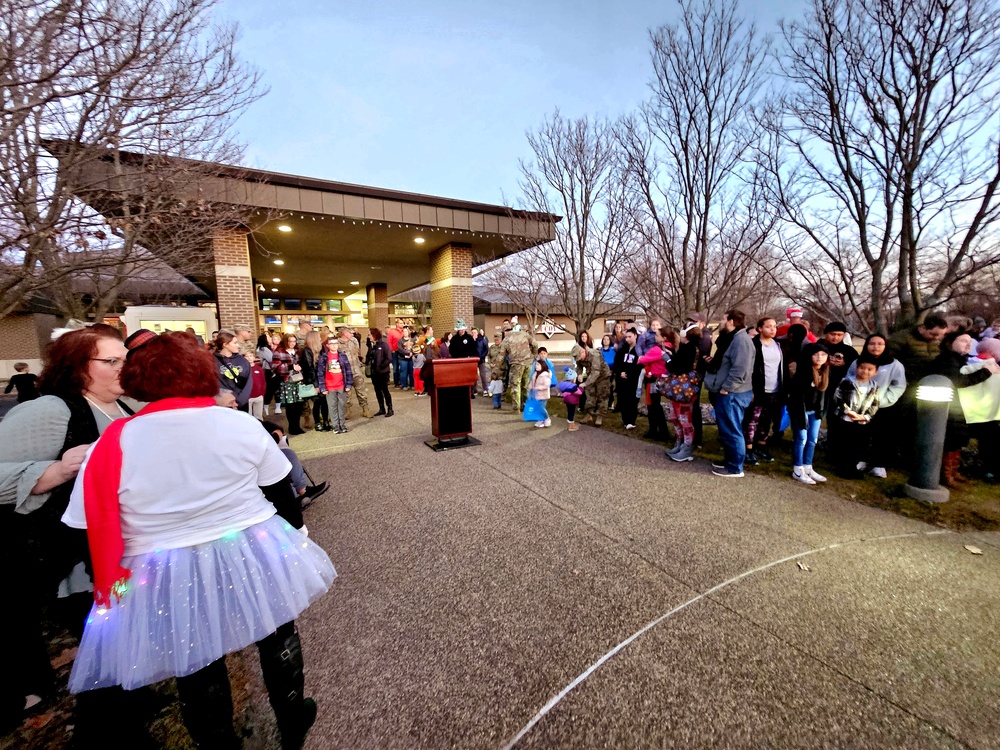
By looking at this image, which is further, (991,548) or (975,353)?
(975,353)

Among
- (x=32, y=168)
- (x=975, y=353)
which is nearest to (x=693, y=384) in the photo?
(x=975, y=353)

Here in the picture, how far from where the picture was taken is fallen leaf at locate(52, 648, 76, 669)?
88.8 inches

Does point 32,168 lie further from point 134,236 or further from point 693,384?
point 693,384

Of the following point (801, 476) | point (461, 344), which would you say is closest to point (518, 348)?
point (461, 344)

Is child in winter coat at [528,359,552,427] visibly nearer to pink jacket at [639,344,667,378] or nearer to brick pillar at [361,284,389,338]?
pink jacket at [639,344,667,378]

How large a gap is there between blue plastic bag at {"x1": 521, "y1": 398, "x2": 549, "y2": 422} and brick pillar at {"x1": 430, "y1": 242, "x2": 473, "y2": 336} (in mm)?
6316

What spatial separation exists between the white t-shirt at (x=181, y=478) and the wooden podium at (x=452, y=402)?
4.47 m

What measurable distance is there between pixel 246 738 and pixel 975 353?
25.9ft

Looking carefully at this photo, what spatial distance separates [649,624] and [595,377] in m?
5.41

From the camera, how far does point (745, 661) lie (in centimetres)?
211

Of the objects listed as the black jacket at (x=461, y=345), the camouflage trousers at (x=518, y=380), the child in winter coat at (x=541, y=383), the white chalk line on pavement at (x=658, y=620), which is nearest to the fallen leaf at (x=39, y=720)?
the white chalk line on pavement at (x=658, y=620)

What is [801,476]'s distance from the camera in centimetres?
456

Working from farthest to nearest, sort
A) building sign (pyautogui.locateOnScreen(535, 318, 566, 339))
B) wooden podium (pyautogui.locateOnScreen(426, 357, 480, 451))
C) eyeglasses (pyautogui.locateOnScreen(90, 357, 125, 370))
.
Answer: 1. building sign (pyautogui.locateOnScreen(535, 318, 566, 339))
2. wooden podium (pyautogui.locateOnScreen(426, 357, 480, 451))
3. eyeglasses (pyautogui.locateOnScreen(90, 357, 125, 370))

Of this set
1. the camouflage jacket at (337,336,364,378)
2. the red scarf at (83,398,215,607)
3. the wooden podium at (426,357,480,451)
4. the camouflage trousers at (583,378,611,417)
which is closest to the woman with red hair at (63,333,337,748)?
the red scarf at (83,398,215,607)
